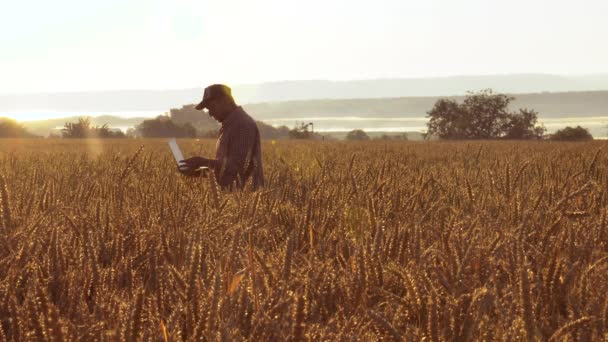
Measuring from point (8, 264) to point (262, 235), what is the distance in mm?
1110

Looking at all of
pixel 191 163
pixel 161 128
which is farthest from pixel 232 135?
pixel 161 128

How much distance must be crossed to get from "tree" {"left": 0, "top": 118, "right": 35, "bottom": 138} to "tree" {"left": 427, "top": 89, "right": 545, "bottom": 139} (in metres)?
35.7

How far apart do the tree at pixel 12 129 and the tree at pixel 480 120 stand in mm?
35667

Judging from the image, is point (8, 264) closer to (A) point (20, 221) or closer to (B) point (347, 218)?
(A) point (20, 221)

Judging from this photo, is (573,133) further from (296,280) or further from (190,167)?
(296,280)

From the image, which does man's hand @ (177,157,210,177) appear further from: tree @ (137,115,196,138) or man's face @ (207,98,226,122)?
tree @ (137,115,196,138)

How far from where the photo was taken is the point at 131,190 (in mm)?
4418

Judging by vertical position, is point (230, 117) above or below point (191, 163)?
above

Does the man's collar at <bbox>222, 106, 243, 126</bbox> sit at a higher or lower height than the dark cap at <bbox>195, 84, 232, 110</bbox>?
lower

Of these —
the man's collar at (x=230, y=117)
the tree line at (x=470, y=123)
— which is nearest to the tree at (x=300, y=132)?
the tree line at (x=470, y=123)

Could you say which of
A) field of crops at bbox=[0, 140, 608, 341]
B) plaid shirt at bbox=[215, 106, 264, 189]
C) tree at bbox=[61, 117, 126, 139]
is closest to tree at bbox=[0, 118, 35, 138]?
tree at bbox=[61, 117, 126, 139]

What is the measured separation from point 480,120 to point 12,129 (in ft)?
134

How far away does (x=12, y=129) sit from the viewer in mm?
52062

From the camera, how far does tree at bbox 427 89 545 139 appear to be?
6156 cm
